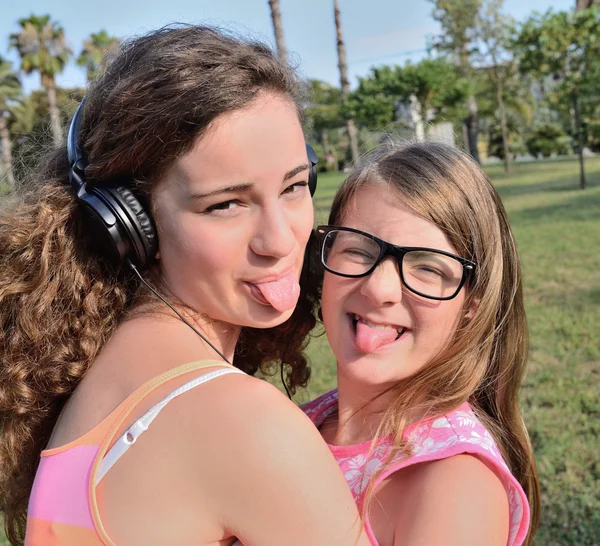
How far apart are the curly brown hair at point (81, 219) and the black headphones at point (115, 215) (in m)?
0.03

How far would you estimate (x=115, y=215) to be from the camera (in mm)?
1618

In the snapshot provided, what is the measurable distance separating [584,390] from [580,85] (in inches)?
684

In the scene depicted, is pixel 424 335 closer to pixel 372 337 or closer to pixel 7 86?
pixel 372 337

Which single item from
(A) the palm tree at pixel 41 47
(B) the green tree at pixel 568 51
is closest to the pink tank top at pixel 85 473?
(B) the green tree at pixel 568 51

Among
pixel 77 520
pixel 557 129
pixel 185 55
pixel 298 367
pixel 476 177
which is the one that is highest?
pixel 185 55

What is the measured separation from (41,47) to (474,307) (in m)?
41.8

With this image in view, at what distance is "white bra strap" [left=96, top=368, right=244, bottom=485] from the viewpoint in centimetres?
131

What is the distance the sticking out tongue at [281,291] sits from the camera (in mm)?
1675

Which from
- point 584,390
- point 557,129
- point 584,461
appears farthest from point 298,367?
point 557,129

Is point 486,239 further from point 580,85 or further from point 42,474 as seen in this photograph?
point 580,85

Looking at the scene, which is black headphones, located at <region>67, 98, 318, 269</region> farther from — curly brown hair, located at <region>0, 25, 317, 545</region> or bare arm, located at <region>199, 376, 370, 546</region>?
bare arm, located at <region>199, 376, 370, 546</region>

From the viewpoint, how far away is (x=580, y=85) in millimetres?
19516

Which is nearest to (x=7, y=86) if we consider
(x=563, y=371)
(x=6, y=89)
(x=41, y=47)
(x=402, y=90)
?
(x=6, y=89)

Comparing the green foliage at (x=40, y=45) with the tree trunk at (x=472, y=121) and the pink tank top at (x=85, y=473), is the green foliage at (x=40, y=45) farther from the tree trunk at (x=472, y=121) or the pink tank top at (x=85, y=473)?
the pink tank top at (x=85, y=473)
